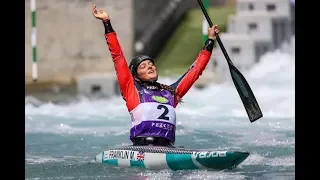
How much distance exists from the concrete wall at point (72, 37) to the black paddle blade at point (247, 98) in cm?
180

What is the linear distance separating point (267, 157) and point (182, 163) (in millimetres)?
608

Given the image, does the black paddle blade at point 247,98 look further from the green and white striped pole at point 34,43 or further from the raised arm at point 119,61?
the green and white striped pole at point 34,43

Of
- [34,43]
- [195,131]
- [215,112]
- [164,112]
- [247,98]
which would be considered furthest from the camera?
[34,43]

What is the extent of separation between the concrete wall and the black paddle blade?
5.91ft

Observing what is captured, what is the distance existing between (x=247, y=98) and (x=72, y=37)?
220 centimetres

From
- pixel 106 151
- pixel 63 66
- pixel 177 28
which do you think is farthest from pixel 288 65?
pixel 106 151

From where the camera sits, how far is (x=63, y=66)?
24.2 feet

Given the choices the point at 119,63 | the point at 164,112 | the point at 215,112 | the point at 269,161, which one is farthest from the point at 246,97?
the point at 215,112

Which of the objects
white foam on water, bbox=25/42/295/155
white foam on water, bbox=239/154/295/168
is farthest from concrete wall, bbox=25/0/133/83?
white foam on water, bbox=239/154/295/168

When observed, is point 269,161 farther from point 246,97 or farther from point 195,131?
point 195,131

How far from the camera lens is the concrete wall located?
23.7ft

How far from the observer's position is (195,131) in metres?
5.98

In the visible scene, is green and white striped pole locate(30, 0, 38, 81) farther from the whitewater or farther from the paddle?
the paddle
